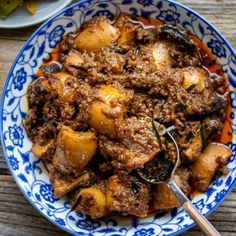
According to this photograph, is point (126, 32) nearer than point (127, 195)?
No

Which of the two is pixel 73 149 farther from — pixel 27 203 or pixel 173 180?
pixel 27 203

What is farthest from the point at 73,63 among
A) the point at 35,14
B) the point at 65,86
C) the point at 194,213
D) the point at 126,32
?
the point at 194,213

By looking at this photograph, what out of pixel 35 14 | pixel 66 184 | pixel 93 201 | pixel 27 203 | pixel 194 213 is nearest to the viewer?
pixel 194 213

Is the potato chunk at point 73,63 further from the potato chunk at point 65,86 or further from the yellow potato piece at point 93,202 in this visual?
the yellow potato piece at point 93,202

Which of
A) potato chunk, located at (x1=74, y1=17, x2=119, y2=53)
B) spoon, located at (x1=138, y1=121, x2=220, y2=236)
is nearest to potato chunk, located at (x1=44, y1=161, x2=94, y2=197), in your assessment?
spoon, located at (x1=138, y1=121, x2=220, y2=236)

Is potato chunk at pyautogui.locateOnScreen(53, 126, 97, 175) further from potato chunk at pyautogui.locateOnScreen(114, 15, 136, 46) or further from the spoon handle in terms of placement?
potato chunk at pyautogui.locateOnScreen(114, 15, 136, 46)
